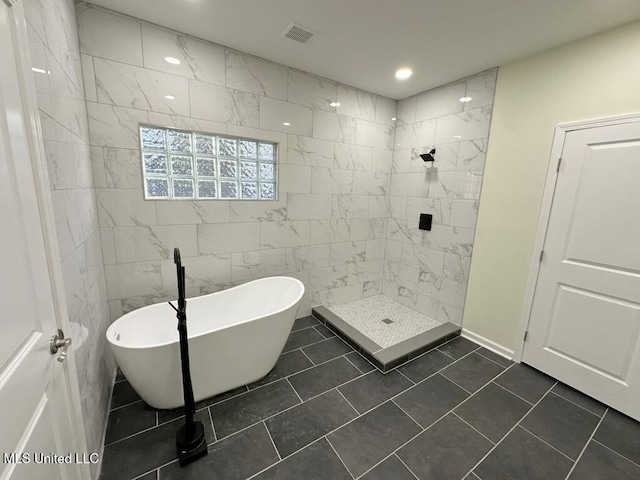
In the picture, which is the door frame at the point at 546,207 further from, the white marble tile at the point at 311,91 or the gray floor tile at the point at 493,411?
the white marble tile at the point at 311,91

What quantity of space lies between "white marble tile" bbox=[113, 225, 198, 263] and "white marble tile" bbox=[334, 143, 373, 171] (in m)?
1.74

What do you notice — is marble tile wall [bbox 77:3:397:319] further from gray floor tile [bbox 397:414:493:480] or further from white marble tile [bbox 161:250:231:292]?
gray floor tile [bbox 397:414:493:480]

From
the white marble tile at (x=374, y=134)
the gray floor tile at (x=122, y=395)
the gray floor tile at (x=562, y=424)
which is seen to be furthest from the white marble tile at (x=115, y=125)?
the gray floor tile at (x=562, y=424)

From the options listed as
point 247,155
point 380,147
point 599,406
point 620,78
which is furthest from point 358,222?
point 599,406

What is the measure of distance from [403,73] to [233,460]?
11.1 ft

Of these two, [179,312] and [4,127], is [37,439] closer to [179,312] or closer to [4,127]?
[179,312]

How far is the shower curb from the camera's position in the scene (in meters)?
2.27

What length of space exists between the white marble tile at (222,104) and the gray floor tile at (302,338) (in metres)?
2.15

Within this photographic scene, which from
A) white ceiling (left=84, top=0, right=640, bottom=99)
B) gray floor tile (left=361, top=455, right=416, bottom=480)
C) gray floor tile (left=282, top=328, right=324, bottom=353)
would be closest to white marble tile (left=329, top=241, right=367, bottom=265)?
gray floor tile (left=282, top=328, right=324, bottom=353)

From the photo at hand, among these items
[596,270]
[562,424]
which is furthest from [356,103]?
[562,424]

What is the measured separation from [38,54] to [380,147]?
300 centimetres

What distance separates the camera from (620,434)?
170 cm

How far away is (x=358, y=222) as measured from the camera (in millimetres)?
3326

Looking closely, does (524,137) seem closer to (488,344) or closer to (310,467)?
(488,344)
